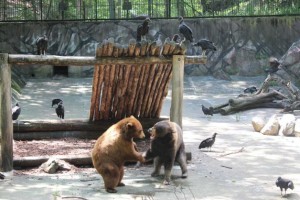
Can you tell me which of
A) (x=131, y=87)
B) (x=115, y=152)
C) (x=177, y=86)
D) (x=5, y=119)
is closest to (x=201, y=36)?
(x=131, y=87)

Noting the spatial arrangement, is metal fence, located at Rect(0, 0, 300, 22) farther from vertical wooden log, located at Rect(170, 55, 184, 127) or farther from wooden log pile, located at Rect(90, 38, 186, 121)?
vertical wooden log, located at Rect(170, 55, 184, 127)

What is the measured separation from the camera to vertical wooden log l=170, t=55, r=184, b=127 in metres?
8.63

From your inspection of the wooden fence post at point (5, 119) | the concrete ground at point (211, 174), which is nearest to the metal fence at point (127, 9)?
the concrete ground at point (211, 174)

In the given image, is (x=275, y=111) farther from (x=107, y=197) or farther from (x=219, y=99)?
(x=107, y=197)

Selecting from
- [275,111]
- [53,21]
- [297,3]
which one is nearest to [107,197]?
[275,111]

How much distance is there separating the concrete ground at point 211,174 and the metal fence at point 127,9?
9.47m

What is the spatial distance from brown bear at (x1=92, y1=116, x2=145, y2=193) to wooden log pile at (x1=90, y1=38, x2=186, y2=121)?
1.59m

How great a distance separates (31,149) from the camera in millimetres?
9250

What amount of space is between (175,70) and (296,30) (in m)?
14.2

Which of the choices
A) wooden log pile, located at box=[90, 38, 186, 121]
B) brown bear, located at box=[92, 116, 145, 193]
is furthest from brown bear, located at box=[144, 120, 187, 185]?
wooden log pile, located at box=[90, 38, 186, 121]

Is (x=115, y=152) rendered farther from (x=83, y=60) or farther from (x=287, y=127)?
(x=287, y=127)

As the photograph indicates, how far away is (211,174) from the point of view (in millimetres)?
8000

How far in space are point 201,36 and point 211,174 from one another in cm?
1417

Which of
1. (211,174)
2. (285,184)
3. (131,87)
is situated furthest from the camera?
(131,87)
